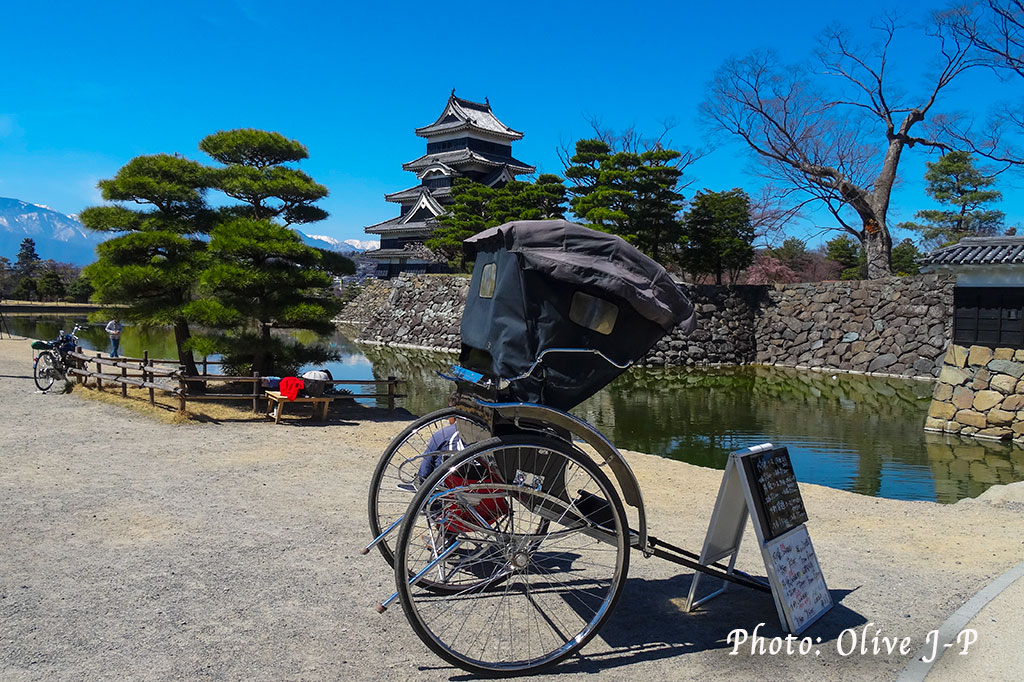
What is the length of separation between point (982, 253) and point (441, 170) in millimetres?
33021

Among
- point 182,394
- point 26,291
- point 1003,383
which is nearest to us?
point 182,394

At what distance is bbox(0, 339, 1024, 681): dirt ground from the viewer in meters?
3.23

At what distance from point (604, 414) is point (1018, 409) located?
23.4ft

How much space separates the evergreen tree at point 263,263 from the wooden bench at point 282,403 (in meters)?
1.01

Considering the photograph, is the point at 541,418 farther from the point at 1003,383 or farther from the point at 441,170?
the point at 441,170

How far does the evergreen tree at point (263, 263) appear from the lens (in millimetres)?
10992

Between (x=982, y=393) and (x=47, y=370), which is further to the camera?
(x=47, y=370)

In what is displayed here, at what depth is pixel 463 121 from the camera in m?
40.6

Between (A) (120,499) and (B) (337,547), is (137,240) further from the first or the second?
(B) (337,547)

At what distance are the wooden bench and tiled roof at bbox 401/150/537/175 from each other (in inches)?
1232

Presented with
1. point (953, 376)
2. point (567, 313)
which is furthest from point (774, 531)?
point (953, 376)

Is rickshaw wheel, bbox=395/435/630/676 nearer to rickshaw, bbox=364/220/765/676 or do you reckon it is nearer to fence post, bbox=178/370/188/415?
rickshaw, bbox=364/220/765/676

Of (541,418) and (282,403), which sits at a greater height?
(541,418)

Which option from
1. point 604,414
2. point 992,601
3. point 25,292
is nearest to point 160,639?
point 992,601
